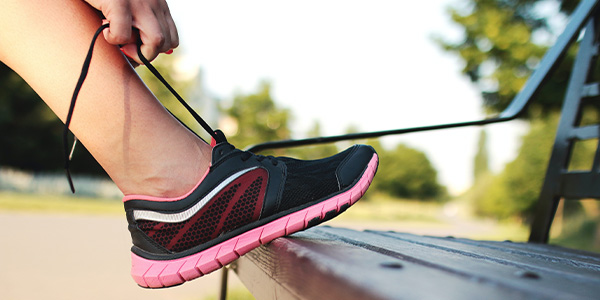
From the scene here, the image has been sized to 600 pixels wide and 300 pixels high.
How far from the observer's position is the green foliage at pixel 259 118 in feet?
67.5

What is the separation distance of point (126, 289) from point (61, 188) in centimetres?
1237

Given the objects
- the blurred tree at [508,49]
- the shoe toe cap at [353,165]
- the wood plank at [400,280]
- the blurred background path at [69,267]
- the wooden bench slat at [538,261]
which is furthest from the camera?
the blurred tree at [508,49]

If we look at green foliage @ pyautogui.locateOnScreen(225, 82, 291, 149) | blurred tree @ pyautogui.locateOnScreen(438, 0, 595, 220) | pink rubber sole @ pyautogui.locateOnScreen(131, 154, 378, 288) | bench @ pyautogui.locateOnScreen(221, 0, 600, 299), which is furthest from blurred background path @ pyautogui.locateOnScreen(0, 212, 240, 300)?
green foliage @ pyautogui.locateOnScreen(225, 82, 291, 149)

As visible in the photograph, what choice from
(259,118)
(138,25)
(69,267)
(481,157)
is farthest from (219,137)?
(481,157)

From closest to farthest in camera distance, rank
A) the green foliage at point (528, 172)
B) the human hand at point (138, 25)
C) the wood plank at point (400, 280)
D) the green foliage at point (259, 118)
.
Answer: the wood plank at point (400, 280) → the human hand at point (138, 25) → the green foliage at point (528, 172) → the green foliage at point (259, 118)

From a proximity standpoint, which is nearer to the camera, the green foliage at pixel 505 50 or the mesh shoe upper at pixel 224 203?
the mesh shoe upper at pixel 224 203

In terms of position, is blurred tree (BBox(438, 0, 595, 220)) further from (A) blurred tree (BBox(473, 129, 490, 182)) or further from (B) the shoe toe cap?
(A) blurred tree (BBox(473, 129, 490, 182))

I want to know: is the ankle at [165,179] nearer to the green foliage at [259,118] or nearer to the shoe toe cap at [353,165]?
the shoe toe cap at [353,165]

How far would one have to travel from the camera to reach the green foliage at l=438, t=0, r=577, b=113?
581cm

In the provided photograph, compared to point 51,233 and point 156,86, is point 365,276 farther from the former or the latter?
point 156,86

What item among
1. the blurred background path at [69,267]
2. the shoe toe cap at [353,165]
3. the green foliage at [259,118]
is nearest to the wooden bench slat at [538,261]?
the shoe toe cap at [353,165]

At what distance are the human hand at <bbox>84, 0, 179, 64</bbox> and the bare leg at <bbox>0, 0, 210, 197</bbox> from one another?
3 centimetres

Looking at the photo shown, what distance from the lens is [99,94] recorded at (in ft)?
2.49

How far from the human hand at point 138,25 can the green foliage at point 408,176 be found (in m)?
35.4
